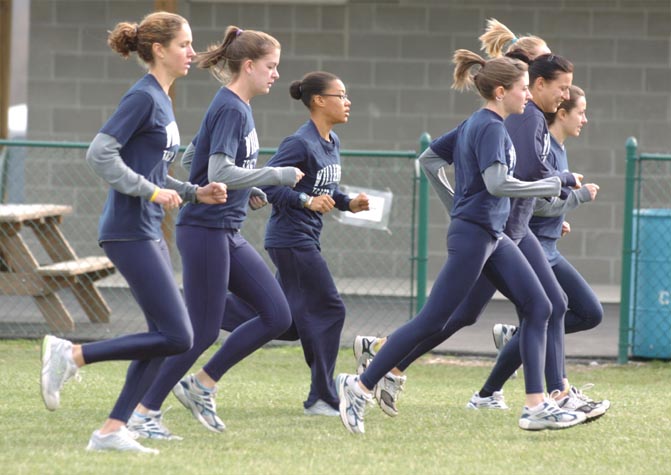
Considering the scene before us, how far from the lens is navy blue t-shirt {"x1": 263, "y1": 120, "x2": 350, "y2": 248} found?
6.57 m

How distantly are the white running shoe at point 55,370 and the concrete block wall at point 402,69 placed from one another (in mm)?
7655

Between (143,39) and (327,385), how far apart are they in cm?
215

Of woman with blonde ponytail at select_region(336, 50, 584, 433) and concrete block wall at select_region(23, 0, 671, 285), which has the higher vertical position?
A: concrete block wall at select_region(23, 0, 671, 285)

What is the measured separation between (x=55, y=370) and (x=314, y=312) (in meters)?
1.76

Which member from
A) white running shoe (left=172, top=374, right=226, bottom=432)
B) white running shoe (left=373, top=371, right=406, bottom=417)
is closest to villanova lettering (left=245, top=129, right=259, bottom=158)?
white running shoe (left=172, top=374, right=226, bottom=432)

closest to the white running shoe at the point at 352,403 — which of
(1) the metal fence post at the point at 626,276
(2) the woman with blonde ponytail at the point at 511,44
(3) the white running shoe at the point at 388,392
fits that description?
(3) the white running shoe at the point at 388,392

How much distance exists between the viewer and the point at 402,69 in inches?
507

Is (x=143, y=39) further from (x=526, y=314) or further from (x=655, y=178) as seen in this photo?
(x=655, y=178)

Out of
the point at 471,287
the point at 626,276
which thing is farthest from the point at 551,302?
the point at 626,276

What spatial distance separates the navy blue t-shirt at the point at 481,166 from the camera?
5.88m

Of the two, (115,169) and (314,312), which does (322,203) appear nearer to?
(314,312)

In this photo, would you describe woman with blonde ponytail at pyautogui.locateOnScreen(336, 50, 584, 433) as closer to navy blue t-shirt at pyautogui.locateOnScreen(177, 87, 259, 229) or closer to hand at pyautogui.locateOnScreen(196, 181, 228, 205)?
navy blue t-shirt at pyautogui.locateOnScreen(177, 87, 259, 229)

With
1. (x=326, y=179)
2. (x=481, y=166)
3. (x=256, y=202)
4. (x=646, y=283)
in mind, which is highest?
(x=481, y=166)

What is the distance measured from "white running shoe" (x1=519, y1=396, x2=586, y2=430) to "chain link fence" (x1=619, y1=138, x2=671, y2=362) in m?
3.49
